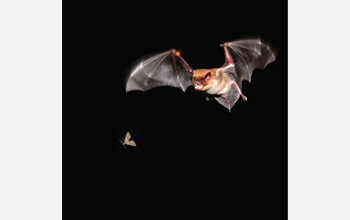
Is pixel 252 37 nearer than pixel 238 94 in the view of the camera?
Yes

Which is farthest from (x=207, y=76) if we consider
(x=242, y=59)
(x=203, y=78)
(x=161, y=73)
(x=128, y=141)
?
(x=128, y=141)

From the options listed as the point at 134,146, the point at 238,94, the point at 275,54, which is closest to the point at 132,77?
the point at 134,146

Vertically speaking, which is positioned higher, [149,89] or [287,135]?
[149,89]

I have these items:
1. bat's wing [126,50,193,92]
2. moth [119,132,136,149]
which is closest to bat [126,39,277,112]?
bat's wing [126,50,193,92]

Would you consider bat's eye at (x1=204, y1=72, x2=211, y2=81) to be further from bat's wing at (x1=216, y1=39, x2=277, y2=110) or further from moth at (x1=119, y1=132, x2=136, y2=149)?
moth at (x1=119, y1=132, x2=136, y2=149)

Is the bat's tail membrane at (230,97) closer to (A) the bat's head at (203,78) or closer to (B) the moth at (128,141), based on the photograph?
(A) the bat's head at (203,78)

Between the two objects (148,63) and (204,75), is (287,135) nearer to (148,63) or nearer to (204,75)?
(204,75)

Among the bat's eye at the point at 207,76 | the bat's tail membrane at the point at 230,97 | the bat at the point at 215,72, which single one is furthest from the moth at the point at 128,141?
the bat's eye at the point at 207,76

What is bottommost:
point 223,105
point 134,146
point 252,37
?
point 134,146
